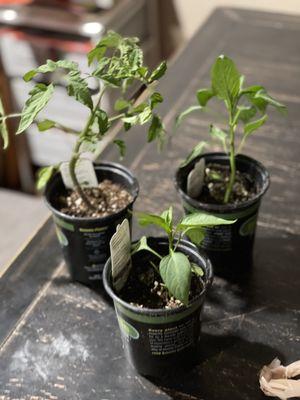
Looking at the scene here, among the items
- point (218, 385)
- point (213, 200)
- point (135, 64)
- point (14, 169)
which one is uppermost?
point (135, 64)

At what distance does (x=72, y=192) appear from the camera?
97 cm

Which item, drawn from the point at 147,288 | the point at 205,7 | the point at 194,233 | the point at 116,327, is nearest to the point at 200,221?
the point at 194,233

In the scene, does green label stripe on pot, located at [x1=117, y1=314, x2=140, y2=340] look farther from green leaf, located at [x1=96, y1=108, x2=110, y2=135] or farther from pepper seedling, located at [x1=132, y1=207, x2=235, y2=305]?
green leaf, located at [x1=96, y1=108, x2=110, y2=135]

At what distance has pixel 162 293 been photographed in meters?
0.81

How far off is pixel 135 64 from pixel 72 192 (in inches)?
11.1

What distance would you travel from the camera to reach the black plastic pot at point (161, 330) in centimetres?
74

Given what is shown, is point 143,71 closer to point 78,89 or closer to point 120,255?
point 78,89

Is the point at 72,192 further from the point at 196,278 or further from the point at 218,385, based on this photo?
the point at 218,385

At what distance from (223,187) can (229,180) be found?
2 centimetres

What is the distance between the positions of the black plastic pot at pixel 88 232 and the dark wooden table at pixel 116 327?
0.13 feet

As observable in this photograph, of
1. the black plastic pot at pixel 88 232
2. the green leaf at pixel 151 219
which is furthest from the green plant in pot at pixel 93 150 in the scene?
the green leaf at pixel 151 219

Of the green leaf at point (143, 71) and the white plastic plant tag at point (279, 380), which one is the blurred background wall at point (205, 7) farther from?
the white plastic plant tag at point (279, 380)

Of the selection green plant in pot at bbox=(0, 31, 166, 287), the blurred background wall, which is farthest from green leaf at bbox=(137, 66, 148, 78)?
the blurred background wall

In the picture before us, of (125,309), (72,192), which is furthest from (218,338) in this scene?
(72,192)
